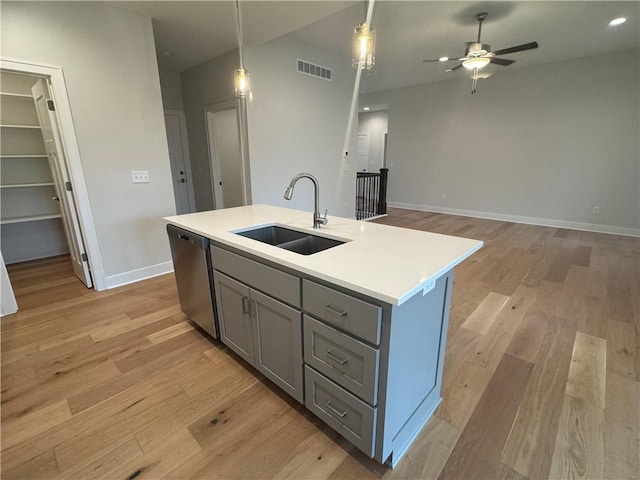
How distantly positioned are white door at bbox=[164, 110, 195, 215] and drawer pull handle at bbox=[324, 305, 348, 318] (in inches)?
179

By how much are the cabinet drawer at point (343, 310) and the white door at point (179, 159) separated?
446 centimetres

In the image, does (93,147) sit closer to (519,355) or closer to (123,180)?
(123,180)

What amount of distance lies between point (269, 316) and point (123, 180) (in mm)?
2532

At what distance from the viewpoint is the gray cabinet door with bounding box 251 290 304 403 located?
1422 millimetres

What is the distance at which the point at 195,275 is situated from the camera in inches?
81.7

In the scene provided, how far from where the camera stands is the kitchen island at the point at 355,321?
1.11 metres

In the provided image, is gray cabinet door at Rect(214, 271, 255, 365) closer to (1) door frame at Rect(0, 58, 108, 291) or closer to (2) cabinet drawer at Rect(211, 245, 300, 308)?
(2) cabinet drawer at Rect(211, 245, 300, 308)

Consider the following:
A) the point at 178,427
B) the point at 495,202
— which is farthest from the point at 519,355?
the point at 495,202

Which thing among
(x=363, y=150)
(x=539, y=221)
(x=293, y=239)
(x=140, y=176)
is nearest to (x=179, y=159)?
(x=140, y=176)

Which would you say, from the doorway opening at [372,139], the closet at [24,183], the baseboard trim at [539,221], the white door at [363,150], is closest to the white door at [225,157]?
the closet at [24,183]

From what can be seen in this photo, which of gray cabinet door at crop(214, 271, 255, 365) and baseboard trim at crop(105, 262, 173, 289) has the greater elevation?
gray cabinet door at crop(214, 271, 255, 365)

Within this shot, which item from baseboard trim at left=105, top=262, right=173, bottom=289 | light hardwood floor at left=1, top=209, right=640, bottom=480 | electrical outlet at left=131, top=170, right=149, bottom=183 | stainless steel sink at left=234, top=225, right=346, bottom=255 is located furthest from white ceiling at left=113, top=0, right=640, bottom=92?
light hardwood floor at left=1, top=209, right=640, bottom=480

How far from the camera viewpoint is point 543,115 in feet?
17.4

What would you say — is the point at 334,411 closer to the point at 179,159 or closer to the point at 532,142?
the point at 179,159
